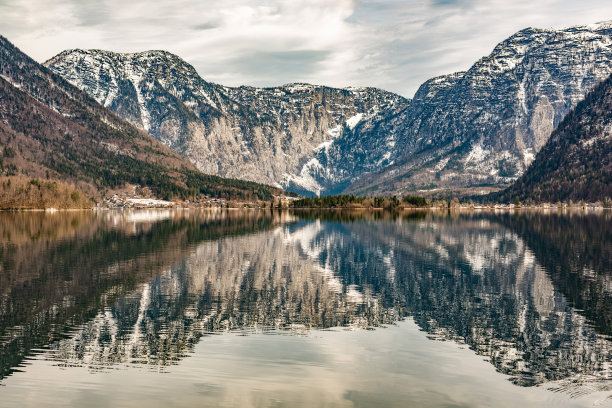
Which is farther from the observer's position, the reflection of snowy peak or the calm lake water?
the reflection of snowy peak

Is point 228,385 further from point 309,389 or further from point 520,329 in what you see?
point 520,329

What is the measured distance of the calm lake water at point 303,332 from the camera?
36188 millimetres

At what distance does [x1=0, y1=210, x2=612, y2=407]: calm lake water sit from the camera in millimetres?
36188

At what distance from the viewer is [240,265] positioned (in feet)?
317

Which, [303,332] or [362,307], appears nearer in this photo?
[303,332]

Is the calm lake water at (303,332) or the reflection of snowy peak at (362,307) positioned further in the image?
the reflection of snowy peak at (362,307)

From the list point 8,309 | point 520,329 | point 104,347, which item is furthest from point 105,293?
point 520,329

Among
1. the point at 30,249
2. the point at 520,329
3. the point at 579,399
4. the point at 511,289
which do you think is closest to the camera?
the point at 579,399

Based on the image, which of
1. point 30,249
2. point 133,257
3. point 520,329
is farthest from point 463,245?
point 30,249

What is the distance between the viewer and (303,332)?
2016 inches

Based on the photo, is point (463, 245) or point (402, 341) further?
point (463, 245)

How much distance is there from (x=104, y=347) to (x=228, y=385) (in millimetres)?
13924

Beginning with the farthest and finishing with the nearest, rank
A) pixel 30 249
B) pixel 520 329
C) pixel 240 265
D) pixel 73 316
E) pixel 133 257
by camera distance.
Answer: pixel 30 249
pixel 133 257
pixel 240 265
pixel 73 316
pixel 520 329

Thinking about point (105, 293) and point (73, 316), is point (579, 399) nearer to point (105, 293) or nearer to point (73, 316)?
point (73, 316)
